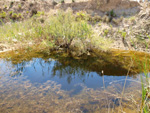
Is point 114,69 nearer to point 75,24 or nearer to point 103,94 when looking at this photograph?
point 103,94

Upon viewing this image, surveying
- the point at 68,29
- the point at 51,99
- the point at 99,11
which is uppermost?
the point at 99,11

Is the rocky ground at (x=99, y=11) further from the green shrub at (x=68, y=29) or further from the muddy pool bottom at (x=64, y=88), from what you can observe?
the muddy pool bottom at (x=64, y=88)

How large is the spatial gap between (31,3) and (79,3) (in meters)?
8.36

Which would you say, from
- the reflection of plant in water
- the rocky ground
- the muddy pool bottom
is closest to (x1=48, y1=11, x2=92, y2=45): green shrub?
the muddy pool bottom

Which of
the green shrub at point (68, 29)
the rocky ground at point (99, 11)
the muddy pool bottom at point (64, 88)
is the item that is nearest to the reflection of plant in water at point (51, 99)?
the muddy pool bottom at point (64, 88)

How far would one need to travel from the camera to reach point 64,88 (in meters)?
3.63

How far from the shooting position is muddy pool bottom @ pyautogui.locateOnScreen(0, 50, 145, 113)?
2756 millimetres

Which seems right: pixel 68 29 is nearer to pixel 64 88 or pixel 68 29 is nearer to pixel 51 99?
pixel 64 88

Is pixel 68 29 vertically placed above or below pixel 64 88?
above

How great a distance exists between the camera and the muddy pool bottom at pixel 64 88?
2756 mm

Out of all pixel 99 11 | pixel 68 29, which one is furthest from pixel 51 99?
pixel 99 11

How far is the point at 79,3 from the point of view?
62.9 ft

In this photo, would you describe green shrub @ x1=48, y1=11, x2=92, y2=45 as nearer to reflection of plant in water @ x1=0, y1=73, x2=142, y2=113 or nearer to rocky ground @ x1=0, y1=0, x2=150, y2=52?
reflection of plant in water @ x1=0, y1=73, x2=142, y2=113

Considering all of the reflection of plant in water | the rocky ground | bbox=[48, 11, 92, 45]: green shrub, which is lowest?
the reflection of plant in water
